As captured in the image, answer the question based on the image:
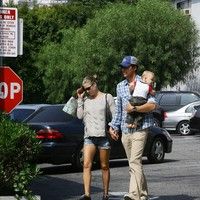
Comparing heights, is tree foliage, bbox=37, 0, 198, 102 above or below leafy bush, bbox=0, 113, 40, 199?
above

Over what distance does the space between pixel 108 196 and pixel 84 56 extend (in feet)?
87.0

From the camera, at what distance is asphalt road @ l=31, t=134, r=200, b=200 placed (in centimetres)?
1200

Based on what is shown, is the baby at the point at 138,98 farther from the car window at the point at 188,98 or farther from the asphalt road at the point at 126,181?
the car window at the point at 188,98

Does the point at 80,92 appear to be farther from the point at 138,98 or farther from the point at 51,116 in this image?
the point at 51,116

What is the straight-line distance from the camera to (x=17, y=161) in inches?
355

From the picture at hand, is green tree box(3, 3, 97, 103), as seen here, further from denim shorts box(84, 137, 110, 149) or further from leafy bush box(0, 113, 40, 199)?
leafy bush box(0, 113, 40, 199)

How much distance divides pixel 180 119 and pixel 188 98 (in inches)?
46.0

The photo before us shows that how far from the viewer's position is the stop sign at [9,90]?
1091 cm

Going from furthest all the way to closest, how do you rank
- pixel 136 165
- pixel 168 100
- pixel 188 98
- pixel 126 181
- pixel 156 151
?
pixel 188 98
pixel 168 100
pixel 156 151
pixel 126 181
pixel 136 165

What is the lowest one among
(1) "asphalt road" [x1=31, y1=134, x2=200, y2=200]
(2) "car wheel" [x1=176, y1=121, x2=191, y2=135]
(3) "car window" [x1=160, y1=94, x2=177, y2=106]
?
(2) "car wheel" [x1=176, y1=121, x2=191, y2=135]

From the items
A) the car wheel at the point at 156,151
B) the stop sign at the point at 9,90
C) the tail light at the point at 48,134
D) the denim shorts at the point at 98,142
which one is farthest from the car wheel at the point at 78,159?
the stop sign at the point at 9,90

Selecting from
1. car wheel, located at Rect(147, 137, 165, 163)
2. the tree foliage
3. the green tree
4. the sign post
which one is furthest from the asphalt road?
the green tree

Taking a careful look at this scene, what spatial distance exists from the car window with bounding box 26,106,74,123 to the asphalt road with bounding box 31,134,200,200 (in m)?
1.14

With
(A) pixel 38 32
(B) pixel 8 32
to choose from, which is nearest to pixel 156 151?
(B) pixel 8 32
